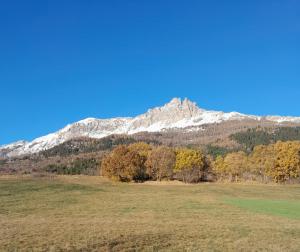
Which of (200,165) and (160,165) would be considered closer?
(160,165)

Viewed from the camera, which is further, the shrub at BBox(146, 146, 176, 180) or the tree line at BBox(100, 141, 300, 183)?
the shrub at BBox(146, 146, 176, 180)

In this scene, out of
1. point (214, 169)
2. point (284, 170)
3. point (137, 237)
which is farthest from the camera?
point (214, 169)

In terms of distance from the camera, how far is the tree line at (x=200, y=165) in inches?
Result: 6001

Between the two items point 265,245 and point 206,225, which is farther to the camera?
point 206,225

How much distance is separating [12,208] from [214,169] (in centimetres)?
13296

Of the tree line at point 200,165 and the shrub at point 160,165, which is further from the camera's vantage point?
the shrub at point 160,165

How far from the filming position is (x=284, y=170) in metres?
153

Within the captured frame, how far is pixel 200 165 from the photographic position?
541ft

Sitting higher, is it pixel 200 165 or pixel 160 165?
pixel 160 165

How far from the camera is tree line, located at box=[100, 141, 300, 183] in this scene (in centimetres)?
15243

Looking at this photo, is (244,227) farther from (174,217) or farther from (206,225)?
(174,217)

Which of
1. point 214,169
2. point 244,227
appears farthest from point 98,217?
point 214,169

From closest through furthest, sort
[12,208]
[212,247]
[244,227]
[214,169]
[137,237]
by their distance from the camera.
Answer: [212,247] → [137,237] → [244,227] → [12,208] → [214,169]

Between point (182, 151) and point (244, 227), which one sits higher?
point (182, 151)
